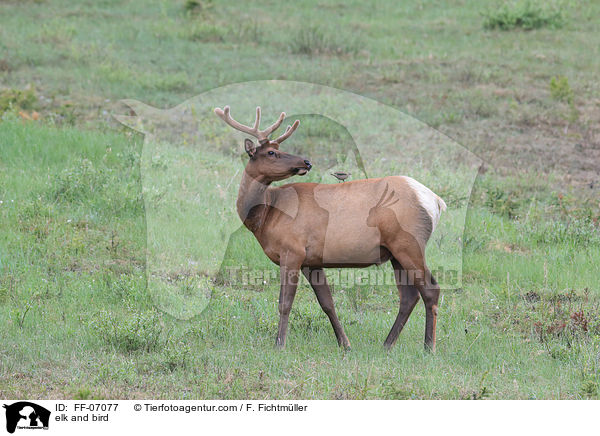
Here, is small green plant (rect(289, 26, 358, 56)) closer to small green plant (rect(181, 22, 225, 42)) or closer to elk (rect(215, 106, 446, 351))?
small green plant (rect(181, 22, 225, 42))

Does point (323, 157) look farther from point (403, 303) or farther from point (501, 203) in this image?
point (403, 303)

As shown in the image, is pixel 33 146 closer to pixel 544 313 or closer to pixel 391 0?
pixel 544 313

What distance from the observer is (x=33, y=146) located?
42.7 feet

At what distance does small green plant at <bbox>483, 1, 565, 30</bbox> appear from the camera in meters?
21.4

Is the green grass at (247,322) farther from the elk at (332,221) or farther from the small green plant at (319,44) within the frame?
the small green plant at (319,44)

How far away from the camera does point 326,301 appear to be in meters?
7.98

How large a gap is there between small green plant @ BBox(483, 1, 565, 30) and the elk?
48.9ft

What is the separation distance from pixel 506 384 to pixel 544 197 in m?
6.49

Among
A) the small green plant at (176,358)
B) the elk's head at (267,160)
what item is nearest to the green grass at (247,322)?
the small green plant at (176,358)

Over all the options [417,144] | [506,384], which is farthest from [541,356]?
[417,144]

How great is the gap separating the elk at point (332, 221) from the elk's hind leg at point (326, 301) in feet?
0.13

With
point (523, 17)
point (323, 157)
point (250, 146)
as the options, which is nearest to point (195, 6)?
point (523, 17)

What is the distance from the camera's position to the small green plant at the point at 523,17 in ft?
70.1
